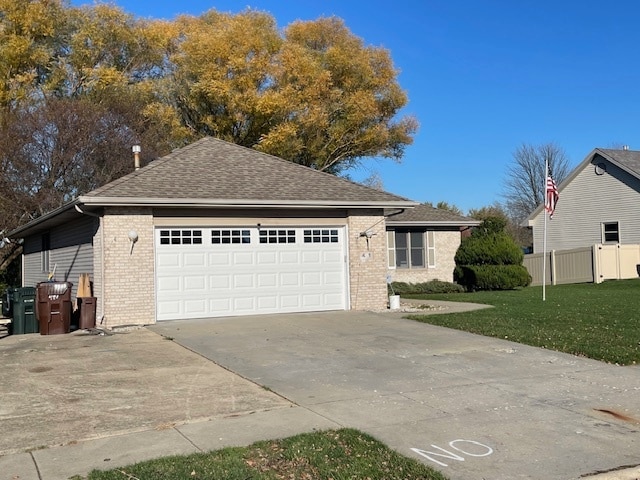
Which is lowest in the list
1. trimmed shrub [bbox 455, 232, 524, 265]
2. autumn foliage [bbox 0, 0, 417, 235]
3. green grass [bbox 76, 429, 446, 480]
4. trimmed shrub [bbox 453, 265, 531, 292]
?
green grass [bbox 76, 429, 446, 480]

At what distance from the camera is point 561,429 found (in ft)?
20.6

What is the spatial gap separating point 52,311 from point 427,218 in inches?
664

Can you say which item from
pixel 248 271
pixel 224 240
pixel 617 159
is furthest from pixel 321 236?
pixel 617 159

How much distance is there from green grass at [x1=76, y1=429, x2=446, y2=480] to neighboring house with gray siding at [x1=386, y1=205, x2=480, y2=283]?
68.9ft

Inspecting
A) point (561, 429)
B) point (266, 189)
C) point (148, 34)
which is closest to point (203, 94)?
point (148, 34)

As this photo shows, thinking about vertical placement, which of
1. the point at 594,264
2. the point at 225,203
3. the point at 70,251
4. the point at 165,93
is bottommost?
the point at 594,264

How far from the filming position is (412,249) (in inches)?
1075

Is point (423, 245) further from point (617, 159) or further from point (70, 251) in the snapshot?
point (70, 251)

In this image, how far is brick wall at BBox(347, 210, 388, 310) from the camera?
55.9 ft

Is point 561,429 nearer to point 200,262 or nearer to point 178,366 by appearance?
point 178,366

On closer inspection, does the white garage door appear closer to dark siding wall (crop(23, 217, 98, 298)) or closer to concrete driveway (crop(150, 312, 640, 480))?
dark siding wall (crop(23, 217, 98, 298))

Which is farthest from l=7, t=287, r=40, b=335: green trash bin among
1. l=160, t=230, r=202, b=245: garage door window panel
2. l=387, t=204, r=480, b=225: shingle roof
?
l=387, t=204, r=480, b=225: shingle roof

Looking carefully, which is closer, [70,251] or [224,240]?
[224,240]

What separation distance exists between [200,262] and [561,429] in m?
10.7
